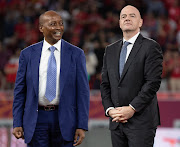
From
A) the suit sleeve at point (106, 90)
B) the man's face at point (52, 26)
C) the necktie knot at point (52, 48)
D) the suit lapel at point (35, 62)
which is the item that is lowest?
the suit sleeve at point (106, 90)

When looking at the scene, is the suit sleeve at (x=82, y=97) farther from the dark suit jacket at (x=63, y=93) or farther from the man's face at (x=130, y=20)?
the man's face at (x=130, y=20)

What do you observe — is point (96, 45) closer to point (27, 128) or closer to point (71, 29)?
point (71, 29)

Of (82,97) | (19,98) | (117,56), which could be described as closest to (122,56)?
(117,56)

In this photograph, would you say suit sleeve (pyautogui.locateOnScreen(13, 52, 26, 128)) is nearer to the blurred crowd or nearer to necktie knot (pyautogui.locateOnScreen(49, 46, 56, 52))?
necktie knot (pyautogui.locateOnScreen(49, 46, 56, 52))

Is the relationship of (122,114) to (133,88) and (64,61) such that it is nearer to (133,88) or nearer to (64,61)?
(133,88)

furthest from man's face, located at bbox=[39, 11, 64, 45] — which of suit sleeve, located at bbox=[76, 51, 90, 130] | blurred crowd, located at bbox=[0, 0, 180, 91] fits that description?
blurred crowd, located at bbox=[0, 0, 180, 91]

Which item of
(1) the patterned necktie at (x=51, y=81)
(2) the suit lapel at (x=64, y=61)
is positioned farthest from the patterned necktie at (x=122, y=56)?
(1) the patterned necktie at (x=51, y=81)

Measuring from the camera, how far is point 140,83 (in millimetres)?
3795

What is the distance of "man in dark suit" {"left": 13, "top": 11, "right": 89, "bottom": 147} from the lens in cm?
392

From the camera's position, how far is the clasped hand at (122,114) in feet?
12.2

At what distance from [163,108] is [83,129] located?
410 centimetres

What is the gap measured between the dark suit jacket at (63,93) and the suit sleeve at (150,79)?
0.53 metres

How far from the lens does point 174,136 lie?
6449 mm

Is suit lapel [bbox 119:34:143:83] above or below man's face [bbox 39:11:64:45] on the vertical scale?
below
